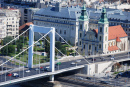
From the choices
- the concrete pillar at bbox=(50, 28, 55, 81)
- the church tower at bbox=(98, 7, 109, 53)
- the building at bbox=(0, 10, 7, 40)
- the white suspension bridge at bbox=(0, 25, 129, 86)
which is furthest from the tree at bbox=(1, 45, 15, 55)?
the concrete pillar at bbox=(50, 28, 55, 81)

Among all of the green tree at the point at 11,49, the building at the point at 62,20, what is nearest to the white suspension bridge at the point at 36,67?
the green tree at the point at 11,49

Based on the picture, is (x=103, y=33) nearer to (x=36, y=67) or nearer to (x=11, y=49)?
(x=11, y=49)

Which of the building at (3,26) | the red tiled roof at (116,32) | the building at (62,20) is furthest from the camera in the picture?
the building at (3,26)

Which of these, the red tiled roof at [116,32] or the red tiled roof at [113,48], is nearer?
the red tiled roof at [113,48]

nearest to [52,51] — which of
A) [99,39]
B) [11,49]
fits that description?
[99,39]

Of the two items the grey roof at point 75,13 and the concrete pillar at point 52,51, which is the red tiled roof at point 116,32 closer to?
the grey roof at point 75,13

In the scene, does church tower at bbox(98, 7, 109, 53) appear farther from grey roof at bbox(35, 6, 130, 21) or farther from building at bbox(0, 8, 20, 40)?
building at bbox(0, 8, 20, 40)

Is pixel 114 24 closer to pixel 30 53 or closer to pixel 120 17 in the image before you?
pixel 120 17

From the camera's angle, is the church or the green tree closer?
the church
